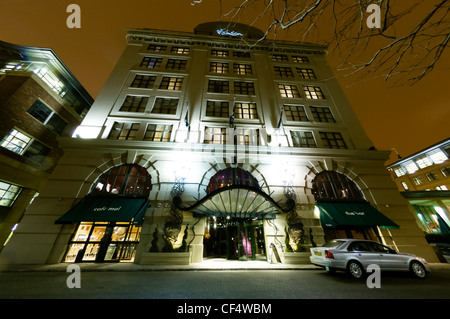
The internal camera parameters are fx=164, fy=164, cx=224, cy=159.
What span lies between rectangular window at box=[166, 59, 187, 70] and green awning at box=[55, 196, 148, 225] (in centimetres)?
1493

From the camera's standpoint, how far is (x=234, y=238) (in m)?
11.9

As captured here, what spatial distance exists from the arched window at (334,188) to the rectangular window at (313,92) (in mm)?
9074

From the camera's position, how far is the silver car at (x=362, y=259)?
6.79 metres

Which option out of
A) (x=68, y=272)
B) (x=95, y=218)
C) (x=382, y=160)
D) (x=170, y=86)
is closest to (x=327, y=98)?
(x=382, y=160)

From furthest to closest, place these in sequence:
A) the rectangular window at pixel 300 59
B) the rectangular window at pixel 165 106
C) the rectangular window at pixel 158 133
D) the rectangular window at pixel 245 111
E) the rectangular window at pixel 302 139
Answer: the rectangular window at pixel 300 59, the rectangular window at pixel 245 111, the rectangular window at pixel 165 106, the rectangular window at pixel 302 139, the rectangular window at pixel 158 133

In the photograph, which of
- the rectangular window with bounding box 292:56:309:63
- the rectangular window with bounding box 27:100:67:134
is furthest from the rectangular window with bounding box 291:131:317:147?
the rectangular window with bounding box 27:100:67:134

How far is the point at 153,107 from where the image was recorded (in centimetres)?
1515

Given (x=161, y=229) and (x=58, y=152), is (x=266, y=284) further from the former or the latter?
(x=58, y=152)

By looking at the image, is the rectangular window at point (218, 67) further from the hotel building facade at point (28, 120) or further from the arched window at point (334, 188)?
the hotel building facade at point (28, 120)

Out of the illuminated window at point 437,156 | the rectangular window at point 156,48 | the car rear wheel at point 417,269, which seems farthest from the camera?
the illuminated window at point 437,156

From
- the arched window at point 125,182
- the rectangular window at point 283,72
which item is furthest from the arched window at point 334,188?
the rectangular window at point 283,72

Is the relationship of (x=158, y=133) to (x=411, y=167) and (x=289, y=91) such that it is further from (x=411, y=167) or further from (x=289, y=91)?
(x=411, y=167)

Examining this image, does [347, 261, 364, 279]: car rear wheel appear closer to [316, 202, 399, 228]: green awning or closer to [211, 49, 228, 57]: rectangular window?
[316, 202, 399, 228]: green awning
